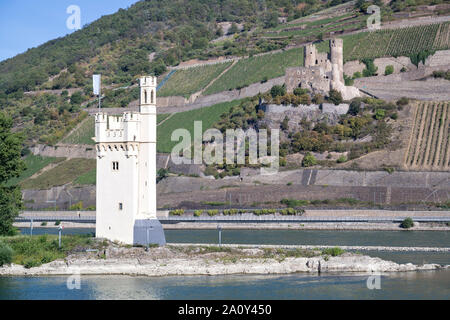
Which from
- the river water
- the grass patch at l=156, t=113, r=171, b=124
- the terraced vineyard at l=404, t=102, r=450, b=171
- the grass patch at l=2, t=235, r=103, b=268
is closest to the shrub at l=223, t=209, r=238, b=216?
the terraced vineyard at l=404, t=102, r=450, b=171

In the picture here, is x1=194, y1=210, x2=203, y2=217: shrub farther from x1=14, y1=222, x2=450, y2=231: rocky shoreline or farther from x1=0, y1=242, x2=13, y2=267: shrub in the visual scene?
x1=0, y1=242, x2=13, y2=267: shrub

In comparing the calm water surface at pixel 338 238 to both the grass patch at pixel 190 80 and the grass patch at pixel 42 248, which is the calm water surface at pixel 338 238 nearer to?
the grass patch at pixel 42 248

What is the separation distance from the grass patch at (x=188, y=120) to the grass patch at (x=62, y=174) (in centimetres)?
793

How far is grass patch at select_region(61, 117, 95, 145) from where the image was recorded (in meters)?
114

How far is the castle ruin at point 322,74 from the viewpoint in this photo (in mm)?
96750

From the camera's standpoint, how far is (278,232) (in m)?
69.1

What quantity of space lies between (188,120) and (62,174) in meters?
15.3

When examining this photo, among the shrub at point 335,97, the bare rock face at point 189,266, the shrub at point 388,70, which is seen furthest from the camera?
the shrub at point 388,70

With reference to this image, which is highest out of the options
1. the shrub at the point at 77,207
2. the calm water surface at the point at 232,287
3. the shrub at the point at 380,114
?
the shrub at the point at 380,114

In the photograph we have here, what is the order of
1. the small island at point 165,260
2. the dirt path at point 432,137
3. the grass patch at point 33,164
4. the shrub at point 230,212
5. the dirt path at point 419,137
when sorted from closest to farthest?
the small island at point 165,260, the shrub at point 230,212, the dirt path at point 432,137, the dirt path at point 419,137, the grass patch at point 33,164

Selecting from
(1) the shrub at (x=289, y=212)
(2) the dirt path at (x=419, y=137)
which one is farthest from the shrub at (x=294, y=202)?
(2) the dirt path at (x=419, y=137)

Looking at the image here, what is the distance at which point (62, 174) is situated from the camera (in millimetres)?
104312

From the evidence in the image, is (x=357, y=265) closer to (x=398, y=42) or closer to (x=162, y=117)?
(x=398, y=42)

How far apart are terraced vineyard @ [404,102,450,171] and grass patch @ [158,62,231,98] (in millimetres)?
34425
